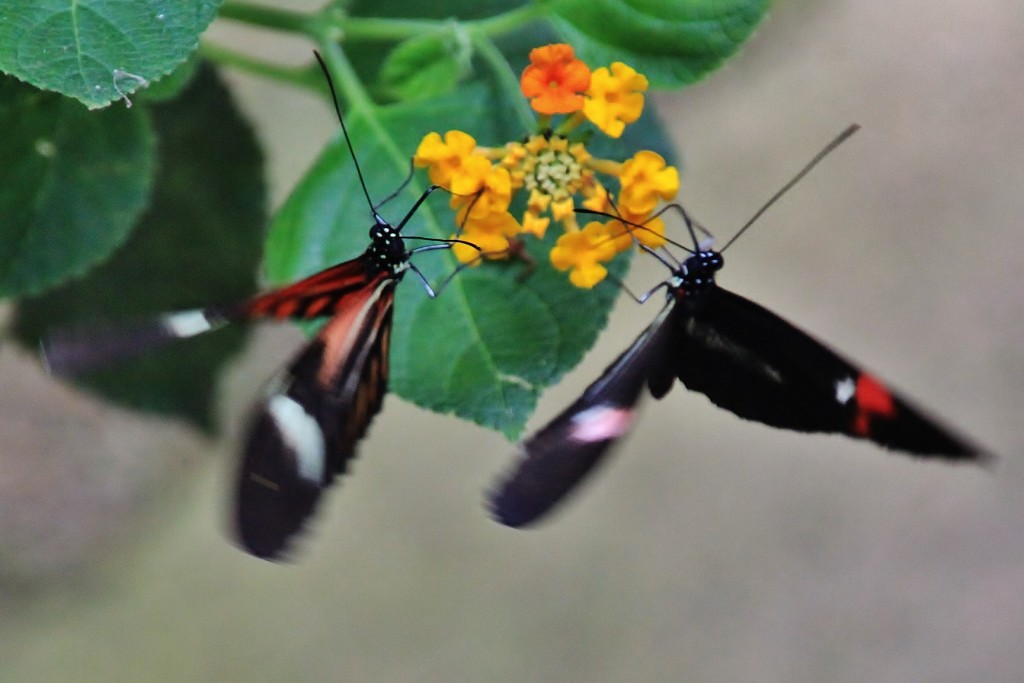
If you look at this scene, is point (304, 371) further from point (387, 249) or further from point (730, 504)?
point (730, 504)

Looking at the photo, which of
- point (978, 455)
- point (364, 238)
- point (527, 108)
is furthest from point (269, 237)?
point (978, 455)

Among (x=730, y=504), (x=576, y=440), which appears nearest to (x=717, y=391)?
(x=576, y=440)

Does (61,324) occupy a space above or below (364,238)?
below

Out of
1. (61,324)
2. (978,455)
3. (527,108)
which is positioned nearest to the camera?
(978,455)

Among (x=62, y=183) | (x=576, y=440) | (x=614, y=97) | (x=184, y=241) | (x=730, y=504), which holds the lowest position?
(x=730, y=504)

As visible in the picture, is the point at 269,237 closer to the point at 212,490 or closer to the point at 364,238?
the point at 364,238

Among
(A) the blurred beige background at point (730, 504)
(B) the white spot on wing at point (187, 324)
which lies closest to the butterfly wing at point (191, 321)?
(B) the white spot on wing at point (187, 324)
